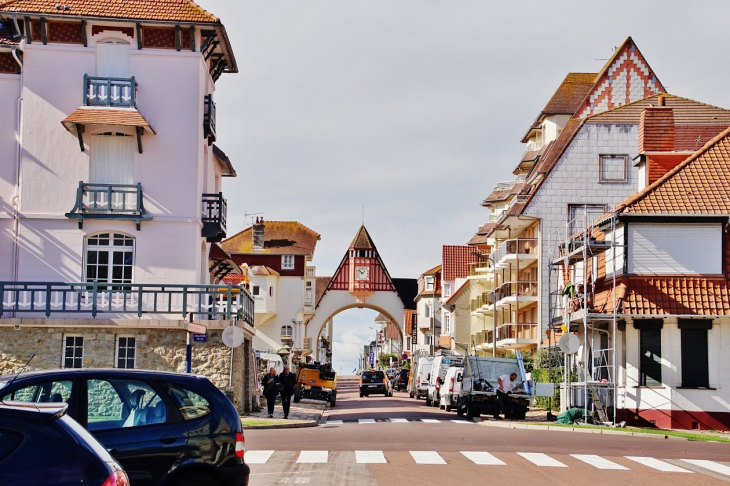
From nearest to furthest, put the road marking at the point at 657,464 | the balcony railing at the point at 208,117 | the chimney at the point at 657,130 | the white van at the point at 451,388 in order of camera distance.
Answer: the road marking at the point at 657,464 → the balcony railing at the point at 208,117 → the chimney at the point at 657,130 → the white van at the point at 451,388

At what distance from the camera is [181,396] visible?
9844mm

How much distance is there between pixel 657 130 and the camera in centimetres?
3588

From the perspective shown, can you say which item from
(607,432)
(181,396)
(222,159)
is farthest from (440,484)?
(222,159)

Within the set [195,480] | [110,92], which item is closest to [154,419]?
[195,480]

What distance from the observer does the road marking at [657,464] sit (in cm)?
1655

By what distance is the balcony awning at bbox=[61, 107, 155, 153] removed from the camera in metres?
30.7

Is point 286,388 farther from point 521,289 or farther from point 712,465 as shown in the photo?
point 521,289

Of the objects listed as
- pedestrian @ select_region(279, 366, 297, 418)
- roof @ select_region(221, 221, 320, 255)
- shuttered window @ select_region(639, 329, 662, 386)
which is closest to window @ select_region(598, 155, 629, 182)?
shuttered window @ select_region(639, 329, 662, 386)

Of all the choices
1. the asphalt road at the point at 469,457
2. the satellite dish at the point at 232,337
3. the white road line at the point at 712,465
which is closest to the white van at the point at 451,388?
the asphalt road at the point at 469,457

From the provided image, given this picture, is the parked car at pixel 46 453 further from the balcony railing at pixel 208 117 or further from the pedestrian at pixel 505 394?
the pedestrian at pixel 505 394

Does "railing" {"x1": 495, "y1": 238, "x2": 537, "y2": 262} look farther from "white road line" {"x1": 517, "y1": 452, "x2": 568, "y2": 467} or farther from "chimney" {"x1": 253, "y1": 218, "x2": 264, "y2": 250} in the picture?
"chimney" {"x1": 253, "y1": 218, "x2": 264, "y2": 250}

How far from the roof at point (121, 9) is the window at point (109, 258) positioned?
6.85 m

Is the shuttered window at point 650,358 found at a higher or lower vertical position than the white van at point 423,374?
higher

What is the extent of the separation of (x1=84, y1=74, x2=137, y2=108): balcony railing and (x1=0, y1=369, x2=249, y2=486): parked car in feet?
75.5
